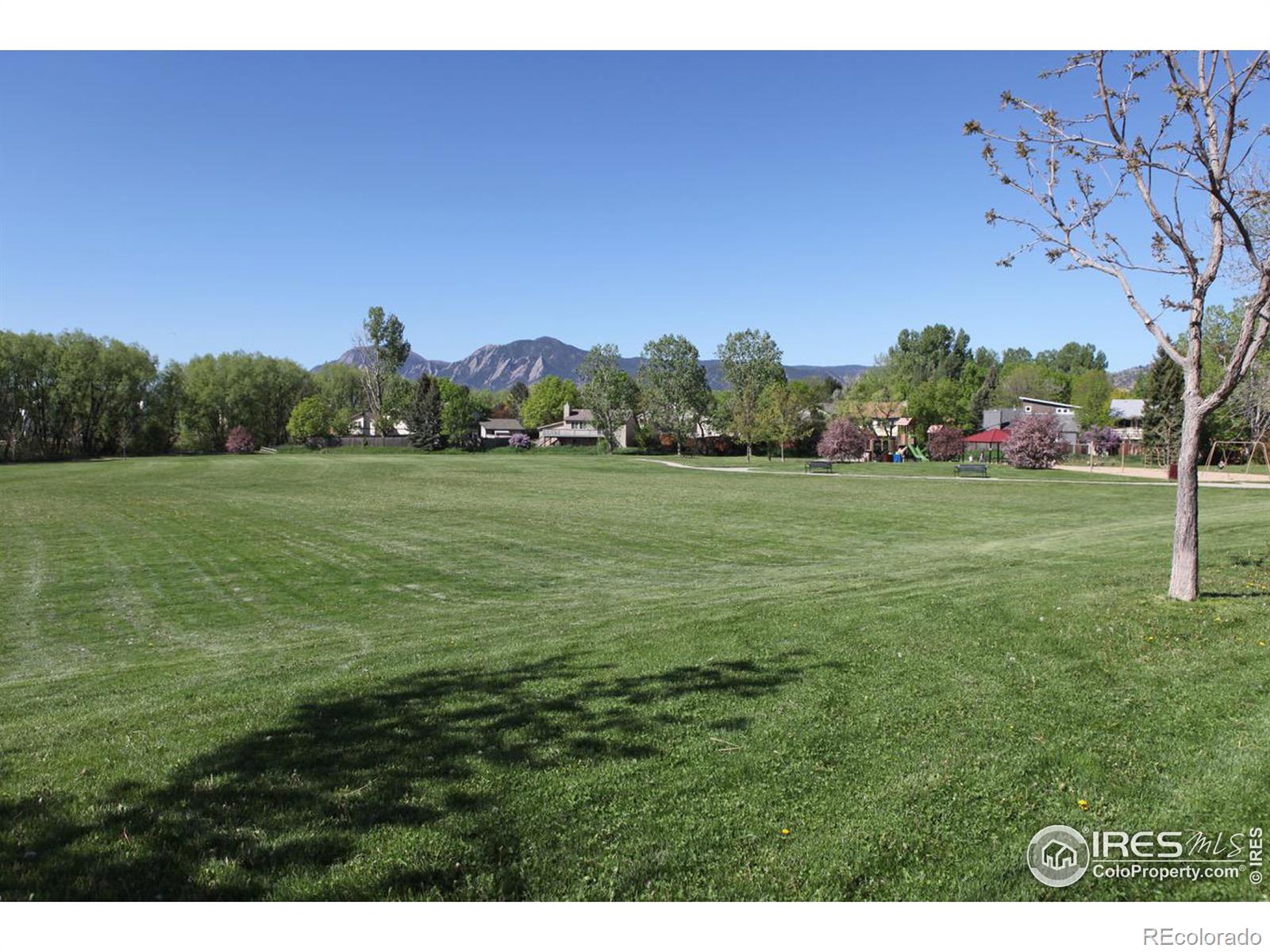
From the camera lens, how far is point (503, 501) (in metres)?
35.4

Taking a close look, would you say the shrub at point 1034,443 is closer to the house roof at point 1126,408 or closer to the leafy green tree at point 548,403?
the house roof at point 1126,408

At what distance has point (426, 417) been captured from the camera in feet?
350

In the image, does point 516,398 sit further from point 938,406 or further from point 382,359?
point 938,406

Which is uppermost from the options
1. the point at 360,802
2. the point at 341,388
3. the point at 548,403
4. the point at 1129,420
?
the point at 341,388

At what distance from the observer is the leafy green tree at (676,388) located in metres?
104

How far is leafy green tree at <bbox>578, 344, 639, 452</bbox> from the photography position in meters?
106

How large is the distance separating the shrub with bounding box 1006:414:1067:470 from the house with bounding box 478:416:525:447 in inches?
3643

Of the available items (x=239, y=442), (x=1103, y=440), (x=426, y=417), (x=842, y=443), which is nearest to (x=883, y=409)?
(x=842, y=443)

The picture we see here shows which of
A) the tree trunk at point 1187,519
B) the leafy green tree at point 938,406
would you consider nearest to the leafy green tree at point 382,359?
the leafy green tree at point 938,406

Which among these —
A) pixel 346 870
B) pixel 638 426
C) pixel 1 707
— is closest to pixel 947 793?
pixel 346 870

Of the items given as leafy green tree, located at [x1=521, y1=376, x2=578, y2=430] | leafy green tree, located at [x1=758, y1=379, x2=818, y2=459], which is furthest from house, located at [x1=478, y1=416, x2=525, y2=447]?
leafy green tree, located at [x1=758, y1=379, x2=818, y2=459]

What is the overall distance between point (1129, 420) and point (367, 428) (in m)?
120

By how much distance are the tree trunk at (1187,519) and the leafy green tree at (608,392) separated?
94.2m
